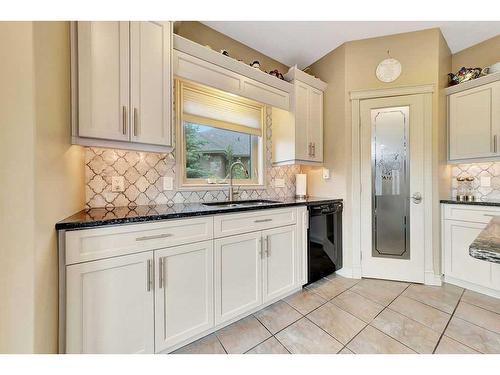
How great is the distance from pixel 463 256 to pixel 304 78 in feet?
8.52

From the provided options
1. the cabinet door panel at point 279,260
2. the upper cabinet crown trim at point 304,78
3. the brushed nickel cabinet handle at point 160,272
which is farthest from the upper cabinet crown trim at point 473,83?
the brushed nickel cabinet handle at point 160,272

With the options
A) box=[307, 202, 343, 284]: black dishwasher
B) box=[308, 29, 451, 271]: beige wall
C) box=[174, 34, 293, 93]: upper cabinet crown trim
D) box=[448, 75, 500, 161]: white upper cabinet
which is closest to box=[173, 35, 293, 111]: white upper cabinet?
box=[174, 34, 293, 93]: upper cabinet crown trim

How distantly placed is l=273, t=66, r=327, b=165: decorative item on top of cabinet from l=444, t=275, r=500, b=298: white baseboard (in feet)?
6.23

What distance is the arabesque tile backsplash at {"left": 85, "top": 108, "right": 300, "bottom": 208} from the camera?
167 cm

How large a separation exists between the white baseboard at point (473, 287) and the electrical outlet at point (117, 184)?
3.42m

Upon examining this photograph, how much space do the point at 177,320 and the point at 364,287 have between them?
1.95 meters

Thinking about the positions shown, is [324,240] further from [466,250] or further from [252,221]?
[466,250]

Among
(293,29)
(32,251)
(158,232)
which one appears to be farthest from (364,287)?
(293,29)

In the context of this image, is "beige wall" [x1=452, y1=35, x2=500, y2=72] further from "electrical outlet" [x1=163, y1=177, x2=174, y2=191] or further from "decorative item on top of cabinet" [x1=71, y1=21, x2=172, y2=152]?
"electrical outlet" [x1=163, y1=177, x2=174, y2=191]

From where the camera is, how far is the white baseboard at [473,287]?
6.89ft

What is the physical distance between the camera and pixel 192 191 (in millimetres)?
2135

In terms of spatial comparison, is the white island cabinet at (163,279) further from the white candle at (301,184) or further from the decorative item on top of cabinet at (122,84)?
the white candle at (301,184)

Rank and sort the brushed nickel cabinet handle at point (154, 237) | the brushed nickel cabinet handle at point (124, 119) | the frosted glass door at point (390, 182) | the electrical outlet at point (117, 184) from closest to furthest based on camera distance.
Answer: the brushed nickel cabinet handle at point (154, 237) → the brushed nickel cabinet handle at point (124, 119) → the electrical outlet at point (117, 184) → the frosted glass door at point (390, 182)
